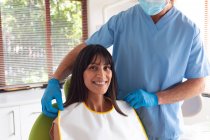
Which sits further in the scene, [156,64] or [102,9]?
[102,9]

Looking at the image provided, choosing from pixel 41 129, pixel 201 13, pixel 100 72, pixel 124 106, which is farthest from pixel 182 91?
pixel 201 13

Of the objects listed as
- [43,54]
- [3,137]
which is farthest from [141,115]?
[43,54]

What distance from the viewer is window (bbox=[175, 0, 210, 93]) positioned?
9.08ft

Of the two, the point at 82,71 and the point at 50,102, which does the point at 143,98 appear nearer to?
the point at 82,71

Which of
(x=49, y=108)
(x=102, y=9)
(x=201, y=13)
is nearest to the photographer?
(x=49, y=108)

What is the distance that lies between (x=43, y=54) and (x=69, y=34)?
40cm

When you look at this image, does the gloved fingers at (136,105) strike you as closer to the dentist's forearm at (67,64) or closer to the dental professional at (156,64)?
the dental professional at (156,64)

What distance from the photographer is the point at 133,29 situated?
51.5 inches

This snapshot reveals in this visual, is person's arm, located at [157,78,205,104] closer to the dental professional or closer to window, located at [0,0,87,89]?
the dental professional

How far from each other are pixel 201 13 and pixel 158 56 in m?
1.82

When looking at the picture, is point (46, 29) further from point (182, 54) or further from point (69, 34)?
point (182, 54)

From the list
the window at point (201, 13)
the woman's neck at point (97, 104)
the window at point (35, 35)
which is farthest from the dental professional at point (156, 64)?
the window at point (35, 35)

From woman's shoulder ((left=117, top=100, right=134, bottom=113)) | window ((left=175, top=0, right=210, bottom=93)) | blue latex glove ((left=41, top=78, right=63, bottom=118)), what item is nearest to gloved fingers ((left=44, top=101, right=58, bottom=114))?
blue latex glove ((left=41, top=78, right=63, bottom=118))

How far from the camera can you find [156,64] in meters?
1.25
